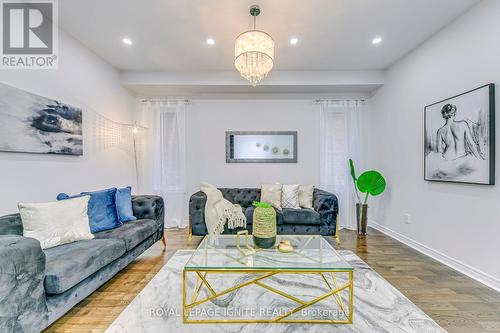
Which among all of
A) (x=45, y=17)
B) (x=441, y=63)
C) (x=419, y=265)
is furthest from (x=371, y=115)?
(x=45, y=17)

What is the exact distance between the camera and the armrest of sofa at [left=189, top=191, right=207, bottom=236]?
336 cm

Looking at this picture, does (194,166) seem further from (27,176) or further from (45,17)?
(45,17)

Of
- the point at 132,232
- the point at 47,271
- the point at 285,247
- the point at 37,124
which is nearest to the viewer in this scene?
the point at 47,271

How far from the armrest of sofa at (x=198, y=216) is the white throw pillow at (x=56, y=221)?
53.3 inches

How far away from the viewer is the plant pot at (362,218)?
12.3 feet

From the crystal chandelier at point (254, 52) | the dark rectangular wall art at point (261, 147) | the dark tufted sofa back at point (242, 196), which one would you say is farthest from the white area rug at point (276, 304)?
the dark rectangular wall art at point (261, 147)

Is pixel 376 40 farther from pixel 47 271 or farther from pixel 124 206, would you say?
pixel 47 271

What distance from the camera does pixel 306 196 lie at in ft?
12.4

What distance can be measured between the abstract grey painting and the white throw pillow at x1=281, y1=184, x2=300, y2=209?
3.03 m

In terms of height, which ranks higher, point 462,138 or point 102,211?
point 462,138

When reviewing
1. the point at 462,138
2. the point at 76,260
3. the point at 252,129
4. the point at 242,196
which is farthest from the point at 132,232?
the point at 462,138

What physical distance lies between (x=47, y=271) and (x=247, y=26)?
9.83ft

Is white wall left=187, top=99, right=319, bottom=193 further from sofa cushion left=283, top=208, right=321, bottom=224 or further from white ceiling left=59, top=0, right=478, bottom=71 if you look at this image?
sofa cushion left=283, top=208, right=321, bottom=224

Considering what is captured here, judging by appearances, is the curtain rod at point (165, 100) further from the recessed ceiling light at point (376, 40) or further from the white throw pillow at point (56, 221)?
the recessed ceiling light at point (376, 40)
